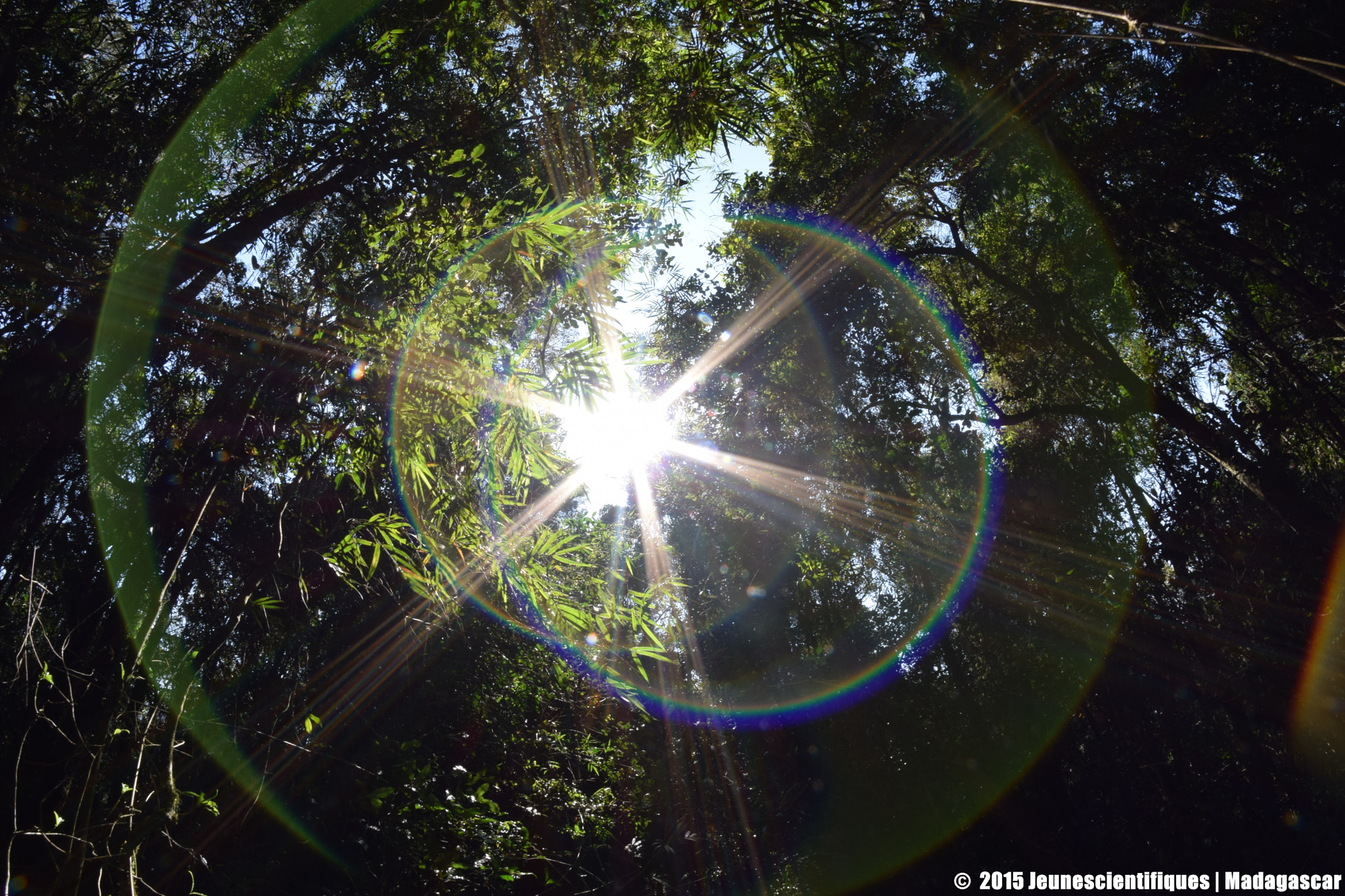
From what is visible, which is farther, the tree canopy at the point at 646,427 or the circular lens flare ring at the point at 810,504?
the circular lens flare ring at the point at 810,504

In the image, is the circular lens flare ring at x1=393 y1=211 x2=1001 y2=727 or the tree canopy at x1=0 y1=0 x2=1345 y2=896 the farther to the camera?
the circular lens flare ring at x1=393 y1=211 x2=1001 y2=727

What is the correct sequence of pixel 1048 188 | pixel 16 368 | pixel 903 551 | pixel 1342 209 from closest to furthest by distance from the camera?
pixel 16 368, pixel 1342 209, pixel 1048 188, pixel 903 551

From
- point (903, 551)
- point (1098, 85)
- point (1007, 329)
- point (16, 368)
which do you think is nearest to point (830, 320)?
point (1007, 329)

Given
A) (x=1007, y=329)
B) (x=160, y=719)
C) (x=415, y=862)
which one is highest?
(x=1007, y=329)

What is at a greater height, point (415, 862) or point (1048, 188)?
point (1048, 188)

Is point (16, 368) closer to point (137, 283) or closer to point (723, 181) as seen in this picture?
point (137, 283)

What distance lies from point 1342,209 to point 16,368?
8.23m

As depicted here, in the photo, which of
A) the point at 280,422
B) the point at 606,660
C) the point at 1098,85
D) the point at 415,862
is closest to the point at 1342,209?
the point at 1098,85

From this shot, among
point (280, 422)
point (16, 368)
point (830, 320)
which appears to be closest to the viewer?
point (280, 422)

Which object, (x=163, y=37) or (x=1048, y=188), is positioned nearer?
(x=163, y=37)

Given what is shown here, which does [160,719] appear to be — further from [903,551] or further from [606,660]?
[903,551]

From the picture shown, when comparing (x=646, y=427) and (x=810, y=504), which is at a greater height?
(x=810, y=504)

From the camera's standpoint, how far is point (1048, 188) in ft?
19.8

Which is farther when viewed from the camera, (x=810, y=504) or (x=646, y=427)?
(x=810, y=504)
